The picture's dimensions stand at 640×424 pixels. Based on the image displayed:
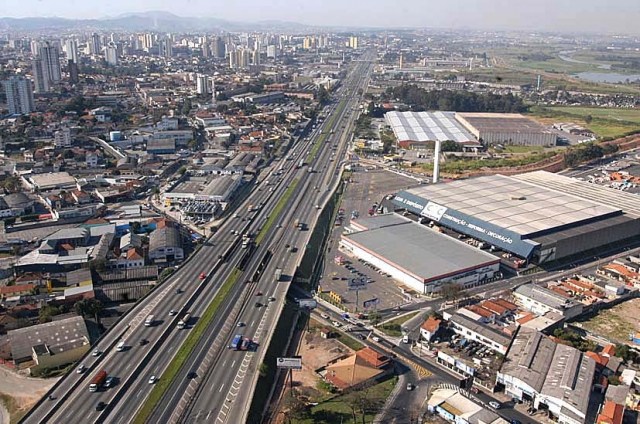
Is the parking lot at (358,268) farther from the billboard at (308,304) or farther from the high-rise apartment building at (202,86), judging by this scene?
the high-rise apartment building at (202,86)

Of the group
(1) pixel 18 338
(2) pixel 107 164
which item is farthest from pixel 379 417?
(2) pixel 107 164

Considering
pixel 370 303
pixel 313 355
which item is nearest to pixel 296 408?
pixel 313 355

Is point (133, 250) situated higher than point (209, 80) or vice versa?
point (209, 80)

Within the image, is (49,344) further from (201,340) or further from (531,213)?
(531,213)

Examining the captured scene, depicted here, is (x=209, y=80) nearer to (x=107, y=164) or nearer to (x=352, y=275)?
(x=107, y=164)

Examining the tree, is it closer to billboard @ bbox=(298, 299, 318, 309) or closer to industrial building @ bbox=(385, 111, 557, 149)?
billboard @ bbox=(298, 299, 318, 309)

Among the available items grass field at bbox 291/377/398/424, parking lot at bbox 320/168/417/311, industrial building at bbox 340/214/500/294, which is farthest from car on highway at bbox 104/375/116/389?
industrial building at bbox 340/214/500/294
